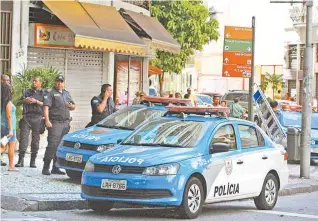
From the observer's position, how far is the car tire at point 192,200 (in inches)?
464

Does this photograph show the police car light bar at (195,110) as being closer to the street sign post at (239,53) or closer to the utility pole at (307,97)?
the utility pole at (307,97)

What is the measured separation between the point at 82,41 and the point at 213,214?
436 inches

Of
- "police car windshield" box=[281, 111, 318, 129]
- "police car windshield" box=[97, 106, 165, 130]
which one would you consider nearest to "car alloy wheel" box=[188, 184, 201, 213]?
"police car windshield" box=[97, 106, 165, 130]

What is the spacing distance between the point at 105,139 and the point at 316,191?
5316mm

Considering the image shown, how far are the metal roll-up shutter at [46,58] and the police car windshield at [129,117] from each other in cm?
772

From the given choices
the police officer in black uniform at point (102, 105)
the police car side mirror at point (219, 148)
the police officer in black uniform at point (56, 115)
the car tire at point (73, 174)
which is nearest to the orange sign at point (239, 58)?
the police officer in black uniform at point (102, 105)

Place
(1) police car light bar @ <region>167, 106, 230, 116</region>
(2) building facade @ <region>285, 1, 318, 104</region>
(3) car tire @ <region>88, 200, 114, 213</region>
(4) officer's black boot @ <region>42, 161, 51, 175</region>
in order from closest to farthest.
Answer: (3) car tire @ <region>88, 200, 114, 213</region>
(1) police car light bar @ <region>167, 106, 230, 116</region>
(4) officer's black boot @ <region>42, 161, 51, 175</region>
(2) building facade @ <region>285, 1, 318, 104</region>

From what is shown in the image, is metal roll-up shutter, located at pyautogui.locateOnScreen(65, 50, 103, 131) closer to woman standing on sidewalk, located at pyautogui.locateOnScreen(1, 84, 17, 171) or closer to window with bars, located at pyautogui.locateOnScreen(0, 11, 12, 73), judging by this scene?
Result: window with bars, located at pyautogui.locateOnScreen(0, 11, 12, 73)

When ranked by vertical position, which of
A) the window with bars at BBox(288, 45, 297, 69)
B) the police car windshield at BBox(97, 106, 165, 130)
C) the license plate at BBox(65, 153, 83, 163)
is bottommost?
the license plate at BBox(65, 153, 83, 163)

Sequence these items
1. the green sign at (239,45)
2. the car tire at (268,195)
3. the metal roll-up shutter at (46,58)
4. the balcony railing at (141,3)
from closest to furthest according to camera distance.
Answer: the car tire at (268,195)
the green sign at (239,45)
the metal roll-up shutter at (46,58)
the balcony railing at (141,3)

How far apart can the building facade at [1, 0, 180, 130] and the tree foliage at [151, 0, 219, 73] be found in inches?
699

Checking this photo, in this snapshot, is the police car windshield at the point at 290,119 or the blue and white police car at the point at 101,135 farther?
the police car windshield at the point at 290,119

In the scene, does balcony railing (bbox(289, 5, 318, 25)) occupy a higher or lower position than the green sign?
higher

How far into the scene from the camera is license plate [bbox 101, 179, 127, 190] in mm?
11695
